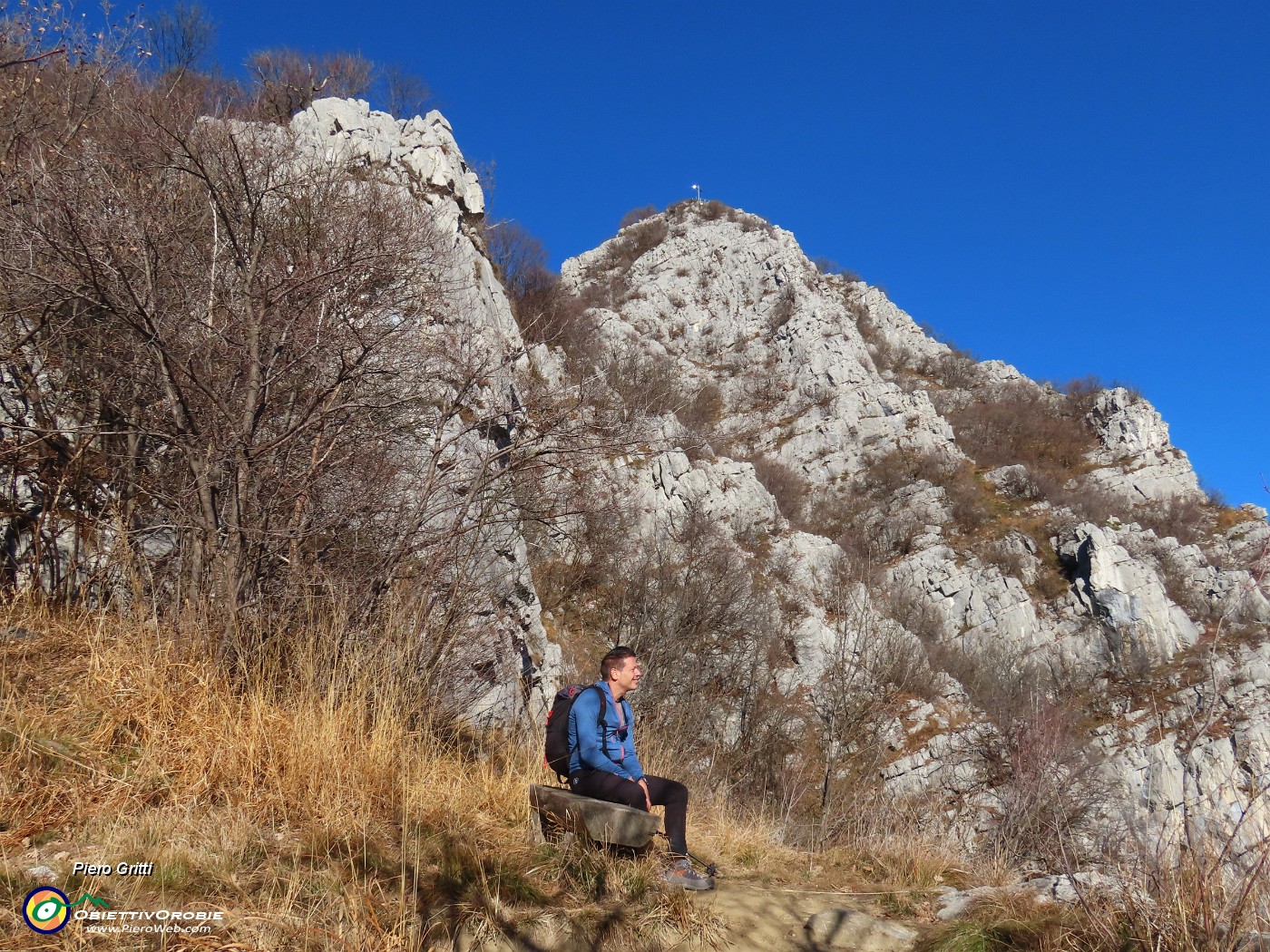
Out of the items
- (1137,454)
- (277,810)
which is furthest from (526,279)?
(1137,454)

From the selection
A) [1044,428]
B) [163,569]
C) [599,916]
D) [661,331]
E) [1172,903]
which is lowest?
[599,916]

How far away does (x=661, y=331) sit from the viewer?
3816 centimetres

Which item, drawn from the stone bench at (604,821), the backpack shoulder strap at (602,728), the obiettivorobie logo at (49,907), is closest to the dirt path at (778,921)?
the stone bench at (604,821)

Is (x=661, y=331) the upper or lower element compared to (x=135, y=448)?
upper

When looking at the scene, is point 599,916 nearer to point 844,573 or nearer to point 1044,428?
point 844,573

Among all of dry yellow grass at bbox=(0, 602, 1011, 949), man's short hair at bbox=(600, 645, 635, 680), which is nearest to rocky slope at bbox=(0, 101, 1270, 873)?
dry yellow grass at bbox=(0, 602, 1011, 949)

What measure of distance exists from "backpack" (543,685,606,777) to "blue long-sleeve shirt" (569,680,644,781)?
0.02 metres

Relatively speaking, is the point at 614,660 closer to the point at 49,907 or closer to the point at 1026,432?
the point at 49,907

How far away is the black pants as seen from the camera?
322 cm

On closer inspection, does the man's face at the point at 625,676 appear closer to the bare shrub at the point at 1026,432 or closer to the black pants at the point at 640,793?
the black pants at the point at 640,793

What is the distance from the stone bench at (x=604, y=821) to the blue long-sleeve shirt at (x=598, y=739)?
366 mm

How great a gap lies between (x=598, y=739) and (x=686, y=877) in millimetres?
728

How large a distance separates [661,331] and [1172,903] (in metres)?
37.1

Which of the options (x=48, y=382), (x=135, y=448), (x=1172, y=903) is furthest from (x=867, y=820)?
(x=48, y=382)
